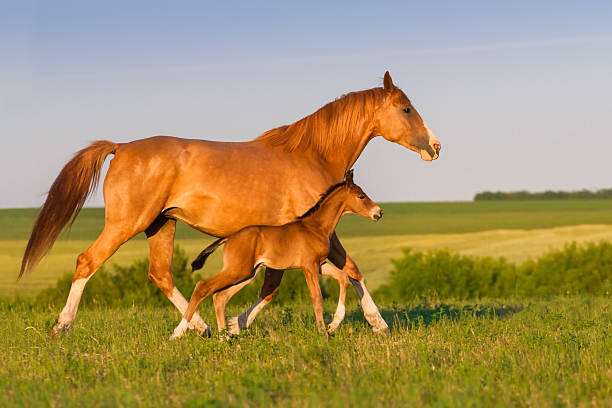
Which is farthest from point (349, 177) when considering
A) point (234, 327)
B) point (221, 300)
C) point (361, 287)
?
point (234, 327)

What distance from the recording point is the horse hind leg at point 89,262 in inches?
326

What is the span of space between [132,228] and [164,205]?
466 mm

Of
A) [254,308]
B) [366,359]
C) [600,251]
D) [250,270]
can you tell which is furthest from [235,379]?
[600,251]

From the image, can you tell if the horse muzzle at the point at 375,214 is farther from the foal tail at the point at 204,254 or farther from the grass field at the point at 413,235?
the grass field at the point at 413,235

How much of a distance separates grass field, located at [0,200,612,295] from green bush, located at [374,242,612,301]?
968 mm

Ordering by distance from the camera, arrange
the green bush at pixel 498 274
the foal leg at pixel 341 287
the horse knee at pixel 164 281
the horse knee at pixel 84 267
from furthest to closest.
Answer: the green bush at pixel 498 274 < the horse knee at pixel 164 281 < the horse knee at pixel 84 267 < the foal leg at pixel 341 287

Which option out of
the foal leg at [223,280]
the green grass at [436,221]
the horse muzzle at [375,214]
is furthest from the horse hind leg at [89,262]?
the green grass at [436,221]

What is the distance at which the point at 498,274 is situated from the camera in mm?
20688

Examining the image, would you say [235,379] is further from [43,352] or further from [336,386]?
[43,352]

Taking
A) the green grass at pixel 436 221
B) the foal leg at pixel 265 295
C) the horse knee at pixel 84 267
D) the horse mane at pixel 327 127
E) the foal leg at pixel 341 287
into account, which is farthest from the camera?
the green grass at pixel 436 221

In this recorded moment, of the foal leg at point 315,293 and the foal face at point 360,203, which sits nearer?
the foal leg at point 315,293

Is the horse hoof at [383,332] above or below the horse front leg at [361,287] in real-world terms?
below

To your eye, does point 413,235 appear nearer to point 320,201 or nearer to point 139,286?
point 139,286

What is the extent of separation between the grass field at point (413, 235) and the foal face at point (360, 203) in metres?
12.9
